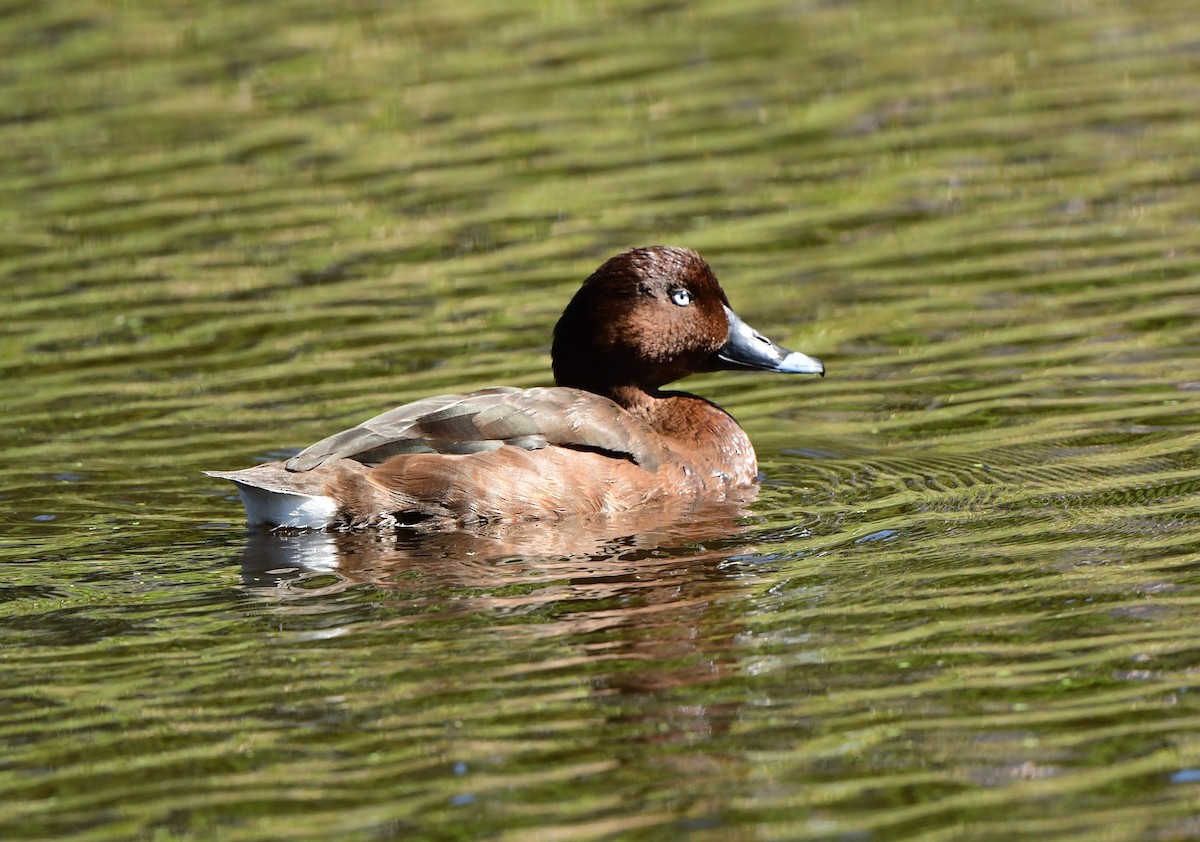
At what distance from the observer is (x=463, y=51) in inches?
592

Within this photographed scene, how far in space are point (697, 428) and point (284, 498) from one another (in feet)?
6.17

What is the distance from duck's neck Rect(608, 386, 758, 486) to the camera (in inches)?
328

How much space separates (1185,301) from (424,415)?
4129mm

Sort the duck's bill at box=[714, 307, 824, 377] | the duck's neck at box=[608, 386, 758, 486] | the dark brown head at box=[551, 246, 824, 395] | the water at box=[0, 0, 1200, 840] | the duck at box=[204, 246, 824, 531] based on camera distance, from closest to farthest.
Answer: the water at box=[0, 0, 1200, 840] → the duck at box=[204, 246, 824, 531] → the duck's neck at box=[608, 386, 758, 486] → the dark brown head at box=[551, 246, 824, 395] → the duck's bill at box=[714, 307, 824, 377]

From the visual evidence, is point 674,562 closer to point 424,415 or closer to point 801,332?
point 424,415

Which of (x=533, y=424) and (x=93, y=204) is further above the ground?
(x=93, y=204)

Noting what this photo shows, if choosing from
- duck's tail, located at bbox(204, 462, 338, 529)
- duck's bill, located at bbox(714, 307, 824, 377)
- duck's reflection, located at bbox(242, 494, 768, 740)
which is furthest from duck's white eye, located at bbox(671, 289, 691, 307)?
duck's tail, located at bbox(204, 462, 338, 529)

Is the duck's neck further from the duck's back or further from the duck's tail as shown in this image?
the duck's tail

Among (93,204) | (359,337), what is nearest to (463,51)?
(93,204)

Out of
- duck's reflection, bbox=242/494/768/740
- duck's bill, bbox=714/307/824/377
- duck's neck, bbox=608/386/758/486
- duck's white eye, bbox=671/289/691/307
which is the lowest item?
duck's reflection, bbox=242/494/768/740

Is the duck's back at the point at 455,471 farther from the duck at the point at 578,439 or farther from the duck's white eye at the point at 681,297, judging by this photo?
the duck's white eye at the point at 681,297

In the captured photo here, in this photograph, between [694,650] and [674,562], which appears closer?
[694,650]

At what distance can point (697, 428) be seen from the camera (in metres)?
8.52

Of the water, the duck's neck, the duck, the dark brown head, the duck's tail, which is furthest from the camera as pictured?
the dark brown head
